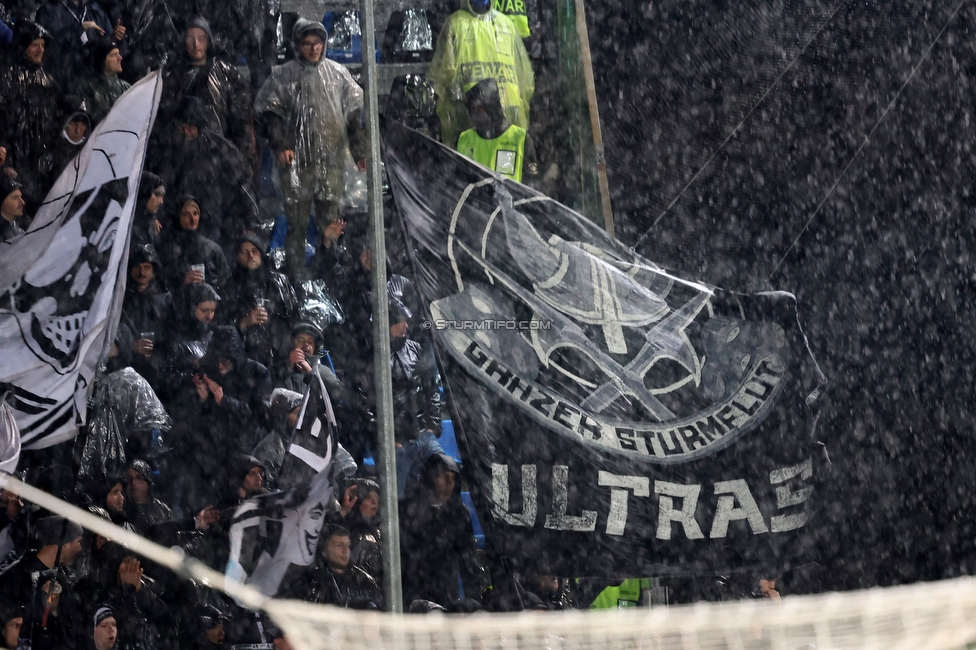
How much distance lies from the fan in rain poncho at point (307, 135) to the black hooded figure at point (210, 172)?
0.60 feet

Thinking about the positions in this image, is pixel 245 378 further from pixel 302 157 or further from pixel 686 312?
pixel 686 312

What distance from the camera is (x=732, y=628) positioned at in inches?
85.5

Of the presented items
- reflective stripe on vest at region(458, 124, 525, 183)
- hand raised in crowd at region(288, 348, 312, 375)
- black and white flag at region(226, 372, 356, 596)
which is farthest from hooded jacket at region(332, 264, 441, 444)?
reflective stripe on vest at region(458, 124, 525, 183)

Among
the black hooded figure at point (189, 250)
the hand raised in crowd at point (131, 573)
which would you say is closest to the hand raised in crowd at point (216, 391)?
the black hooded figure at point (189, 250)

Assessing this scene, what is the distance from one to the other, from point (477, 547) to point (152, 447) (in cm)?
134

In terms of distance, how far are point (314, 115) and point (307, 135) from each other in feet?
0.30

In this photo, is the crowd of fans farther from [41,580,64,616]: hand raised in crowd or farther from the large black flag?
the large black flag

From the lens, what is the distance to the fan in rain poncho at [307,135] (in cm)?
496

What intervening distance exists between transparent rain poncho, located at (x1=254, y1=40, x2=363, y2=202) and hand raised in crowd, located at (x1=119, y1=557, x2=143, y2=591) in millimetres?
1605

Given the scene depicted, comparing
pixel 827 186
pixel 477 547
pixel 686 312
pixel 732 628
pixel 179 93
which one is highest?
pixel 179 93

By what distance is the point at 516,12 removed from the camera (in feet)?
17.8

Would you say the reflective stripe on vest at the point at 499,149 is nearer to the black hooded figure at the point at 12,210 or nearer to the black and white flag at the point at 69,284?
the black and white flag at the point at 69,284

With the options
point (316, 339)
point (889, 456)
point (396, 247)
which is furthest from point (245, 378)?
point (889, 456)

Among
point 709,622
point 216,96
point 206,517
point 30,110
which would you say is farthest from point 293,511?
point 709,622
